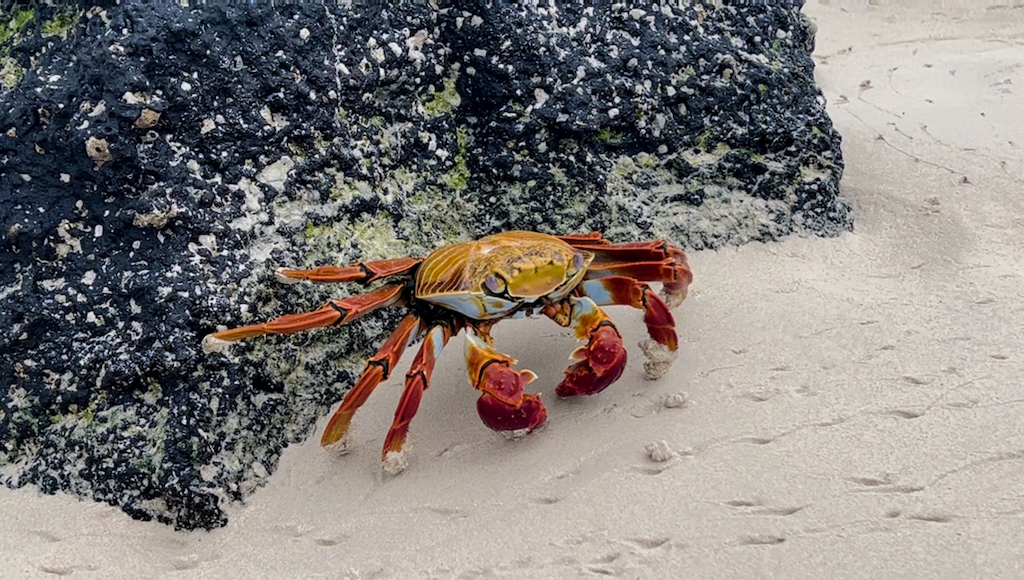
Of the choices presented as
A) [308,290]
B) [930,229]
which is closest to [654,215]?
[930,229]

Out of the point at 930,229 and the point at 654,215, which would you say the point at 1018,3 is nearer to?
the point at 930,229

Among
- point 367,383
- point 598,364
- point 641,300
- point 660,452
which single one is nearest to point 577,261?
point 641,300

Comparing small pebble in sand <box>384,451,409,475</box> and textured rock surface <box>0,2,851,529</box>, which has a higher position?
textured rock surface <box>0,2,851,529</box>

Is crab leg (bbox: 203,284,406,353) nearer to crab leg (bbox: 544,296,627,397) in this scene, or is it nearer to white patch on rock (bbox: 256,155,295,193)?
white patch on rock (bbox: 256,155,295,193)

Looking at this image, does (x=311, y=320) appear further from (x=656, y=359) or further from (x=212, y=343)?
(x=656, y=359)

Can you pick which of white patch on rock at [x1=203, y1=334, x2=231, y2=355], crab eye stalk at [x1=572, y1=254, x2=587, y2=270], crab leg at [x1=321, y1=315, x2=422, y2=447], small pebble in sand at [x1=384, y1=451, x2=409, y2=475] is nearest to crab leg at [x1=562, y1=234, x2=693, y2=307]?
crab eye stalk at [x1=572, y1=254, x2=587, y2=270]

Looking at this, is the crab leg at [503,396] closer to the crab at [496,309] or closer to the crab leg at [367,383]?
the crab at [496,309]
